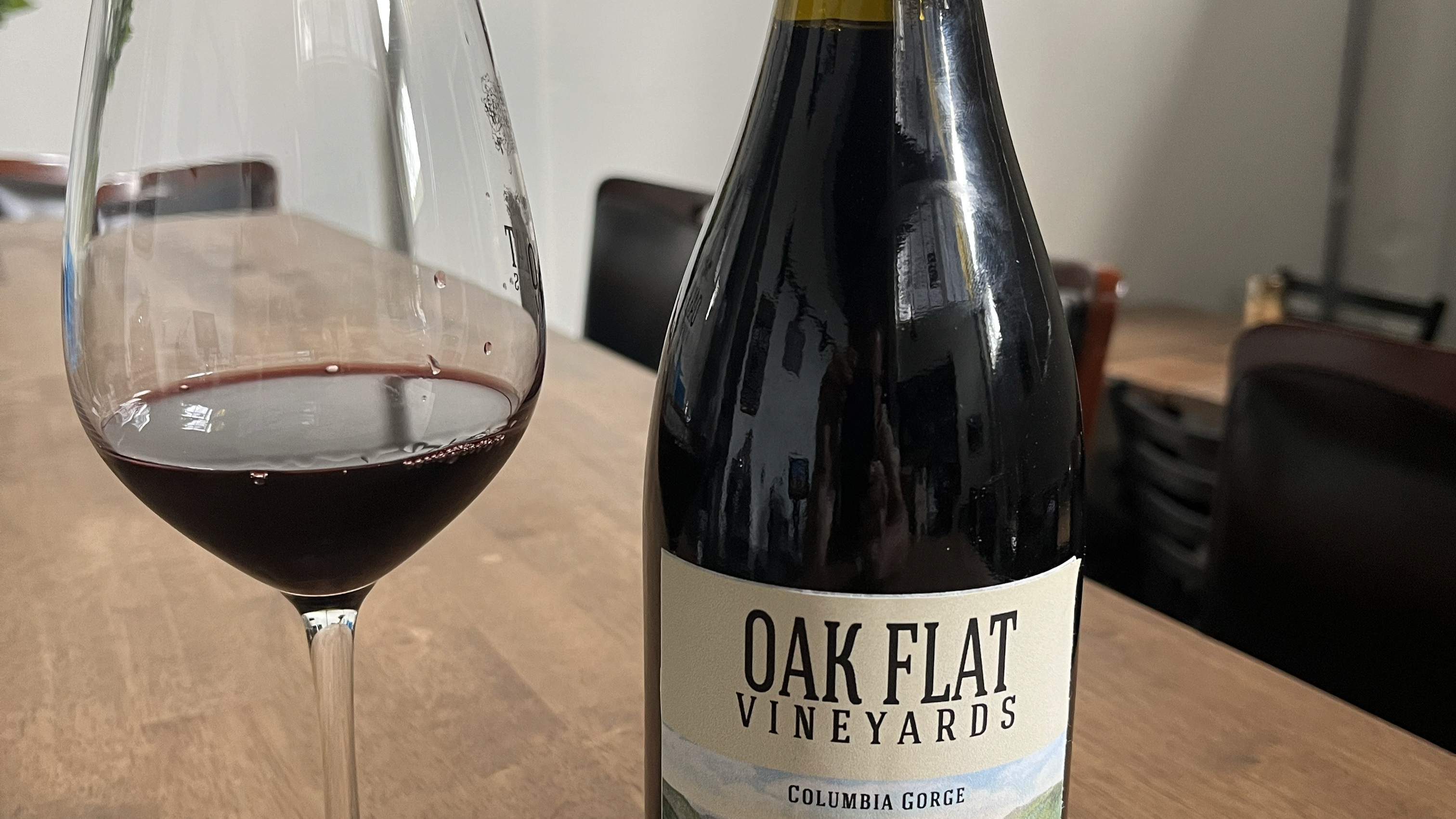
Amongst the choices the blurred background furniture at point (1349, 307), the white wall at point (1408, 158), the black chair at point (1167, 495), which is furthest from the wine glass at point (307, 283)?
the white wall at point (1408, 158)

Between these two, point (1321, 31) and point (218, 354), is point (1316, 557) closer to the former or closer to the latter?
point (218, 354)

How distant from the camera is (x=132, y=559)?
0.61 m

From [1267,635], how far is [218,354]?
2.22 feet

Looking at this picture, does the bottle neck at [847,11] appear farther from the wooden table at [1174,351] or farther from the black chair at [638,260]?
the wooden table at [1174,351]

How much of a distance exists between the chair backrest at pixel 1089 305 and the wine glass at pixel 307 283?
0.77 m

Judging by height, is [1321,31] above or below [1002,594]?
above

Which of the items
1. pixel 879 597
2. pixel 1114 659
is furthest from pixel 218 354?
pixel 1114 659

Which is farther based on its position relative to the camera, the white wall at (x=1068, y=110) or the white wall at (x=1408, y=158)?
the white wall at (x=1408, y=158)

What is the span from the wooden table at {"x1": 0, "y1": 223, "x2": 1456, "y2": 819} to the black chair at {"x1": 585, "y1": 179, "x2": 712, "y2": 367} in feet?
2.21

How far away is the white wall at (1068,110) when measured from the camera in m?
2.59

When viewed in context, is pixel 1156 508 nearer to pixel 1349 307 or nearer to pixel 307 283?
pixel 307 283

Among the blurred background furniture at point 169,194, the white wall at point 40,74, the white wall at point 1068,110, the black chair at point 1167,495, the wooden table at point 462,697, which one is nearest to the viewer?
the blurred background furniture at point 169,194

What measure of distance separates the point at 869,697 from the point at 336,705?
128 millimetres

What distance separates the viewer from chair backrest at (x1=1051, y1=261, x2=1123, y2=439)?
1029 millimetres
